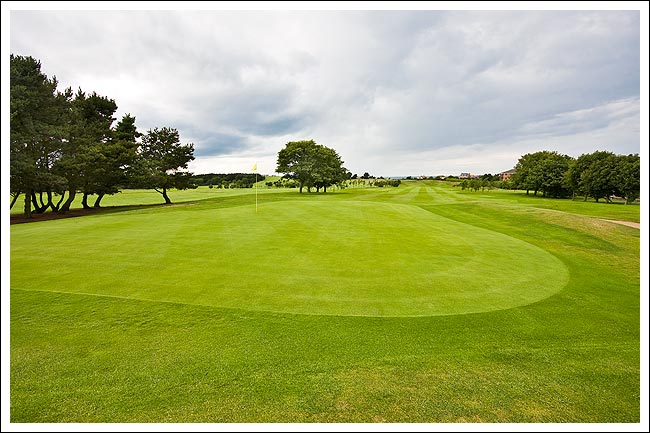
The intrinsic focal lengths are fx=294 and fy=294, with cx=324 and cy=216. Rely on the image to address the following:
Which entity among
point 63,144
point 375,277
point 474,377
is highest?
point 63,144

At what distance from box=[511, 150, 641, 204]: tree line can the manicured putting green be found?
36.4 metres

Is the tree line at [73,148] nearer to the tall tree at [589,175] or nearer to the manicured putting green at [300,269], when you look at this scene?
the manicured putting green at [300,269]

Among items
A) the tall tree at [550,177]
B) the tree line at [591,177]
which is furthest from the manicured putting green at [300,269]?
the tall tree at [550,177]

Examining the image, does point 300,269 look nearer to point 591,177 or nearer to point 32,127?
point 32,127

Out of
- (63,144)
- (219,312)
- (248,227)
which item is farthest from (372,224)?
(63,144)

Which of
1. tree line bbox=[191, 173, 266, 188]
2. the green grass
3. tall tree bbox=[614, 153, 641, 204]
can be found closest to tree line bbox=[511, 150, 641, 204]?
tall tree bbox=[614, 153, 641, 204]

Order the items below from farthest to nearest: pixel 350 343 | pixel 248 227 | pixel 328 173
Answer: pixel 328 173 → pixel 248 227 → pixel 350 343

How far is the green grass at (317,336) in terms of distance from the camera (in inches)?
154

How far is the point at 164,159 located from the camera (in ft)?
131

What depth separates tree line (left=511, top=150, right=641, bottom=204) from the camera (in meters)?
41.6

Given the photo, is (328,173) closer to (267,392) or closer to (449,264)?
(449,264)

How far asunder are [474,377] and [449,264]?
251 inches

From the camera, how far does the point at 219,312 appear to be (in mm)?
6430

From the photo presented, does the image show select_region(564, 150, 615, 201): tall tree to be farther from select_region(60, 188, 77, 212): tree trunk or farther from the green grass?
select_region(60, 188, 77, 212): tree trunk
